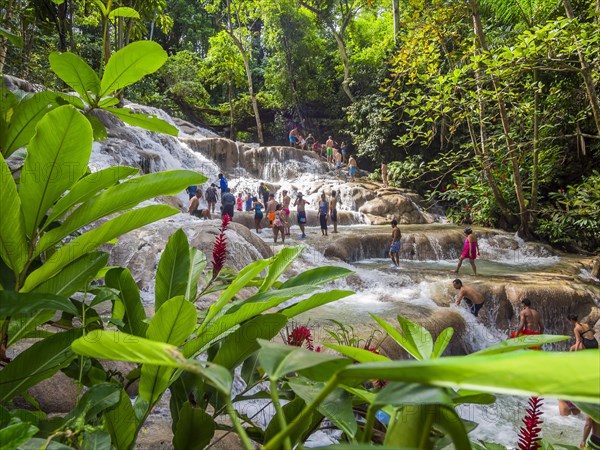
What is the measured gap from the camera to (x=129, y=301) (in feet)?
3.00

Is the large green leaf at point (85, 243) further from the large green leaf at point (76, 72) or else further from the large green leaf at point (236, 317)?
the large green leaf at point (76, 72)

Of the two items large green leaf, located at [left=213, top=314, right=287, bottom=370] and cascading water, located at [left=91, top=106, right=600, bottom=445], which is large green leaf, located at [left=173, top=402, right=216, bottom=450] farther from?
cascading water, located at [left=91, top=106, right=600, bottom=445]

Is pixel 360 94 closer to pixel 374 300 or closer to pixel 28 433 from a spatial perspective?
pixel 374 300

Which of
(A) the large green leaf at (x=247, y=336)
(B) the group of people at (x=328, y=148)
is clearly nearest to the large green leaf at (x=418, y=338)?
(A) the large green leaf at (x=247, y=336)

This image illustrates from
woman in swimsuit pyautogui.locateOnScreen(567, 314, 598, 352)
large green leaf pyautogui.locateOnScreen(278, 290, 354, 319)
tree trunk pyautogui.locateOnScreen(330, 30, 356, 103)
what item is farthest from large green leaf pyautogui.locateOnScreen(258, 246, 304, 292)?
tree trunk pyautogui.locateOnScreen(330, 30, 356, 103)

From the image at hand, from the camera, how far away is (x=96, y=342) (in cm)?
44

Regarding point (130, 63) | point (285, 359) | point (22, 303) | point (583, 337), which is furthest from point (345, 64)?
point (285, 359)

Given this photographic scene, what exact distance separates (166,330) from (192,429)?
0.55 ft

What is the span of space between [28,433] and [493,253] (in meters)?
12.3

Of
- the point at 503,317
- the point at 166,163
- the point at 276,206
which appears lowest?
the point at 503,317

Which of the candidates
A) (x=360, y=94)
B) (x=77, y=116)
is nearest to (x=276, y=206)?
(x=77, y=116)

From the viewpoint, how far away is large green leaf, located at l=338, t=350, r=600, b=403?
0.25 metres

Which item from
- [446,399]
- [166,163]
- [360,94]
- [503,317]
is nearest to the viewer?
[446,399]

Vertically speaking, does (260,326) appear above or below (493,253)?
above
